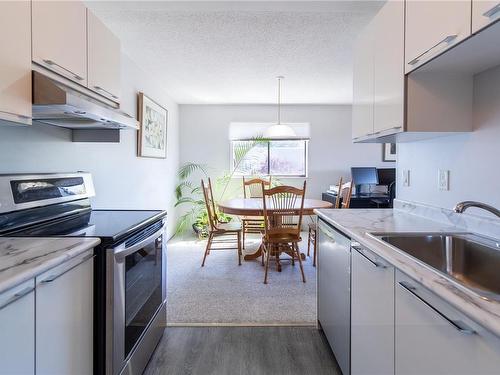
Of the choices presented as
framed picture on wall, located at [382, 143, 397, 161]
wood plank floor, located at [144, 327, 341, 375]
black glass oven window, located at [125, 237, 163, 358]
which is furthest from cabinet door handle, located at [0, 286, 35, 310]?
framed picture on wall, located at [382, 143, 397, 161]

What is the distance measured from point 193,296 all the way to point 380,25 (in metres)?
2.51

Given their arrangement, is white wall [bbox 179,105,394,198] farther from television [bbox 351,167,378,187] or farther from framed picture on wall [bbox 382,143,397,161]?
television [bbox 351,167,378,187]

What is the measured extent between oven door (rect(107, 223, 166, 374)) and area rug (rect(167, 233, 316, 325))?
1.90 ft

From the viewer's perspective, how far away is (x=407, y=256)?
1057 mm

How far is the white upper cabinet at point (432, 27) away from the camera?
3.58 ft

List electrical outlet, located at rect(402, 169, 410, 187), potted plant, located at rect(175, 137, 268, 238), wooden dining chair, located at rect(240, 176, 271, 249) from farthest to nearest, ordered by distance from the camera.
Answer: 1. potted plant, located at rect(175, 137, 268, 238)
2. wooden dining chair, located at rect(240, 176, 271, 249)
3. electrical outlet, located at rect(402, 169, 410, 187)

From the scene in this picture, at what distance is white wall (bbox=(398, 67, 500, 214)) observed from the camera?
4.56 feet

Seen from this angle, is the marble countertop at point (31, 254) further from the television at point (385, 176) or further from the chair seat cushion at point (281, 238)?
the television at point (385, 176)

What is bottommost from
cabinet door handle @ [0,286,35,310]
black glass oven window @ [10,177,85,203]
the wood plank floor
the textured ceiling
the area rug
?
the wood plank floor

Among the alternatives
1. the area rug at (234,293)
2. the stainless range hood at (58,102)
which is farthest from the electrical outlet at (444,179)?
the stainless range hood at (58,102)

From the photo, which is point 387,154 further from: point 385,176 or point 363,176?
point 363,176

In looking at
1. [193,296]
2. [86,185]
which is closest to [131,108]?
[86,185]

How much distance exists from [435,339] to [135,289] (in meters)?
1.34

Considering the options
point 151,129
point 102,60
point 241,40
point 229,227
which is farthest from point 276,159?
point 102,60
